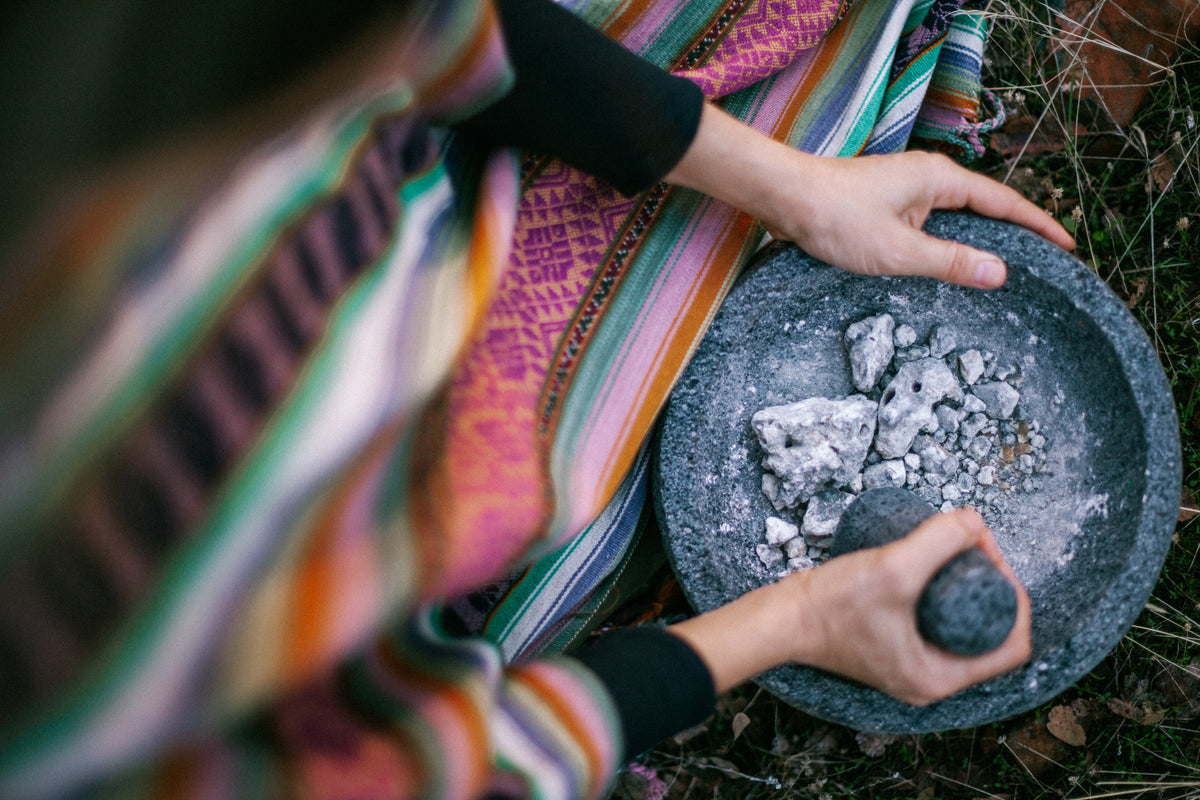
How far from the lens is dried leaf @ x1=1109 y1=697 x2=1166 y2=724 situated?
1415 mm

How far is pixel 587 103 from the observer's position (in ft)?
3.22

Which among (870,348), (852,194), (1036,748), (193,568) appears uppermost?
(193,568)

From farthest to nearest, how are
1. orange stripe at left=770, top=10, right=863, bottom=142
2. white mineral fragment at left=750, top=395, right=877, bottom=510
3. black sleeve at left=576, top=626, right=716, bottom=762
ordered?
1. orange stripe at left=770, top=10, right=863, bottom=142
2. white mineral fragment at left=750, top=395, right=877, bottom=510
3. black sleeve at left=576, top=626, right=716, bottom=762

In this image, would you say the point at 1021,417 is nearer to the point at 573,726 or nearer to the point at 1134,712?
the point at 1134,712

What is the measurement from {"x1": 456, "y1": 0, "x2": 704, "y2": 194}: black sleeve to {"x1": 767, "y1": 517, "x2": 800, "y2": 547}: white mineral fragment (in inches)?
23.3

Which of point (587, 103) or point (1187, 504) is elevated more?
point (587, 103)

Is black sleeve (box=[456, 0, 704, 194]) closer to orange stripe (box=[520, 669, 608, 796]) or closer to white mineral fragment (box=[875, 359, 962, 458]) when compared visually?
white mineral fragment (box=[875, 359, 962, 458])

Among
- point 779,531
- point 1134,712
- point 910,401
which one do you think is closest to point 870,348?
point 910,401

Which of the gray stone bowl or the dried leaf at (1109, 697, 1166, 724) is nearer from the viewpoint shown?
the gray stone bowl

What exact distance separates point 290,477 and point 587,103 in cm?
64

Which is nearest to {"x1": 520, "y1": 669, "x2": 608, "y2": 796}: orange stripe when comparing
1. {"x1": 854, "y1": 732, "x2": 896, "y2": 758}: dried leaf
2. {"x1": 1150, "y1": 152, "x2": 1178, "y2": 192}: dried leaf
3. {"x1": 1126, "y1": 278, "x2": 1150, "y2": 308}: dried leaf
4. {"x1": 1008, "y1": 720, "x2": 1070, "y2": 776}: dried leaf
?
{"x1": 854, "y1": 732, "x2": 896, "y2": 758}: dried leaf

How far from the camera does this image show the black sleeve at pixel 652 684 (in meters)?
0.88

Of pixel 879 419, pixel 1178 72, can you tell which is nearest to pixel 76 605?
pixel 879 419

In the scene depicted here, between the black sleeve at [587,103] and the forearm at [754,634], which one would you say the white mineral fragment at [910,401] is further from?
the black sleeve at [587,103]
